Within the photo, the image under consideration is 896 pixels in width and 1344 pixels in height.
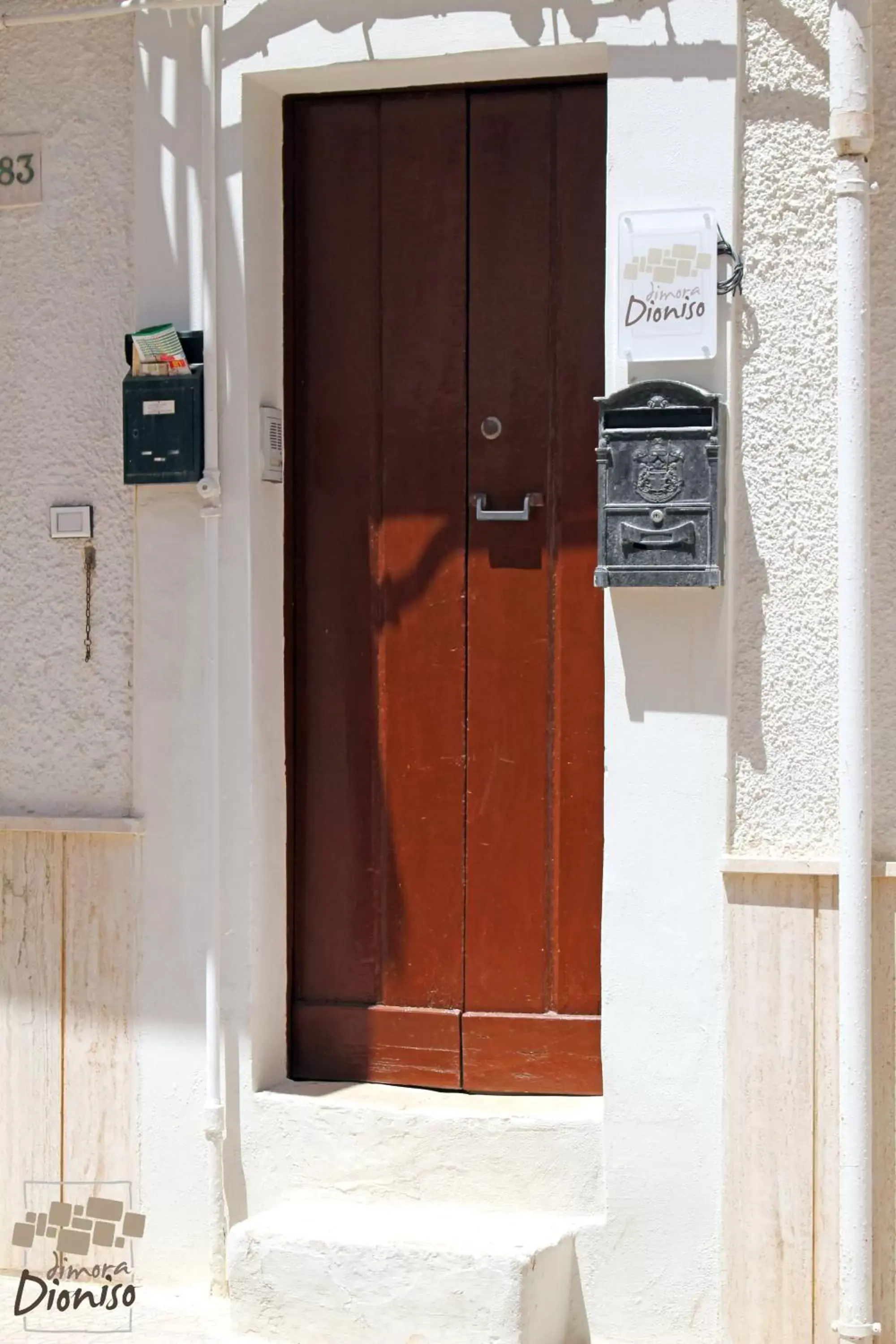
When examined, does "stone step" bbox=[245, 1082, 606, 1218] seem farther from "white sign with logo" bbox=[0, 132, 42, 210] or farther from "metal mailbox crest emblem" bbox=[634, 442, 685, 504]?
"white sign with logo" bbox=[0, 132, 42, 210]

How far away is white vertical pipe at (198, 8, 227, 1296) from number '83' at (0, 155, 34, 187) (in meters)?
0.51

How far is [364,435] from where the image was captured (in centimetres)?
427

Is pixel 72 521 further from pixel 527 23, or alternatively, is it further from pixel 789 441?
pixel 789 441

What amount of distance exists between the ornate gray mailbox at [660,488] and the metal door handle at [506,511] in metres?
0.30

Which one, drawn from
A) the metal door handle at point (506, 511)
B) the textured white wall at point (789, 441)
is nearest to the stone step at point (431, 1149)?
the textured white wall at point (789, 441)

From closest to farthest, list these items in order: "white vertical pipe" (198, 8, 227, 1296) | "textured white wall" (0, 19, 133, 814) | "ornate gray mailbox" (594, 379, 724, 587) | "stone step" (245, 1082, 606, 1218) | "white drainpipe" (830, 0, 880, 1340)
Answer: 1. "white drainpipe" (830, 0, 880, 1340)
2. "ornate gray mailbox" (594, 379, 724, 587)
3. "stone step" (245, 1082, 606, 1218)
4. "white vertical pipe" (198, 8, 227, 1296)
5. "textured white wall" (0, 19, 133, 814)

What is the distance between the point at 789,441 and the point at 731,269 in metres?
0.42

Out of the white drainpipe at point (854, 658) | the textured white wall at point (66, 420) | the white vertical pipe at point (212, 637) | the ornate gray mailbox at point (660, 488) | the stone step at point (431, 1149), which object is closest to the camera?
the white drainpipe at point (854, 658)

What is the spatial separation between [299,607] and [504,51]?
1.51 meters

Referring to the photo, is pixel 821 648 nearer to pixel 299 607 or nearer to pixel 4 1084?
pixel 299 607

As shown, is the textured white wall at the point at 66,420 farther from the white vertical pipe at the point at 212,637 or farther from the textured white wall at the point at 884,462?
the textured white wall at the point at 884,462

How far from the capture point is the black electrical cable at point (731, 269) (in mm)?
3758

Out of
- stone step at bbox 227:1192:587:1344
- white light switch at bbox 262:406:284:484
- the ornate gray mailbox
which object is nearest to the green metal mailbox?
white light switch at bbox 262:406:284:484

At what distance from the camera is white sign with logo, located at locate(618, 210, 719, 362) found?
12.4 feet
